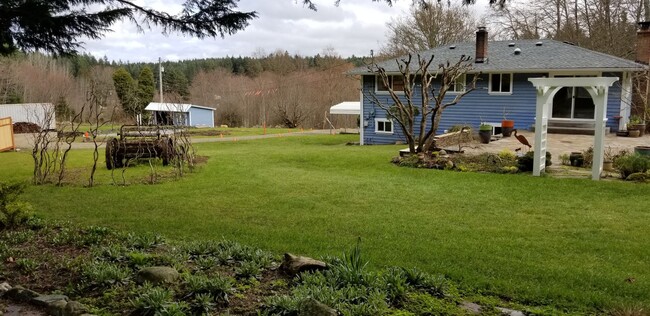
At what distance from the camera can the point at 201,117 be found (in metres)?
39.0

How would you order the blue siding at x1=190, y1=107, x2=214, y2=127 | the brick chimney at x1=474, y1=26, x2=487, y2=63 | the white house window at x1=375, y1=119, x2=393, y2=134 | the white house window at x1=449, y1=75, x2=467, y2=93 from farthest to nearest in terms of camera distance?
the blue siding at x1=190, y1=107, x2=214, y2=127 < the white house window at x1=375, y1=119, x2=393, y2=134 < the white house window at x1=449, y1=75, x2=467, y2=93 < the brick chimney at x1=474, y1=26, x2=487, y2=63

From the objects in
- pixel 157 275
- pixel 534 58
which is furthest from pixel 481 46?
pixel 157 275

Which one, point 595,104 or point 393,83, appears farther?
point 393,83

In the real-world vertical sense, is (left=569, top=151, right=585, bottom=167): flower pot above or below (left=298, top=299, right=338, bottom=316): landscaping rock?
above

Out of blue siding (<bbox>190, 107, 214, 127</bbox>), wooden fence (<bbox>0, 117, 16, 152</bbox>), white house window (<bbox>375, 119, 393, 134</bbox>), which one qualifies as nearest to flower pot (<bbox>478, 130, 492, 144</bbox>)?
white house window (<bbox>375, 119, 393, 134</bbox>)

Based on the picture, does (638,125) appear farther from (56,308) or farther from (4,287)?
(4,287)

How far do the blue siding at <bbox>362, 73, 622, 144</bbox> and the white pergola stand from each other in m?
9.28

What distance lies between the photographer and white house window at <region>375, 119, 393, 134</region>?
75.0 feet

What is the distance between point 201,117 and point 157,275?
36287 mm

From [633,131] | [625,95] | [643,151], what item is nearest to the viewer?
[643,151]

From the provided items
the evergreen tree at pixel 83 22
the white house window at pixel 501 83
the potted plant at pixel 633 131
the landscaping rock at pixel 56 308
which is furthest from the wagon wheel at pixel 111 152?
the potted plant at pixel 633 131

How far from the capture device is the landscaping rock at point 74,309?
3336 mm

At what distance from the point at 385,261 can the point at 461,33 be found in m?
29.5

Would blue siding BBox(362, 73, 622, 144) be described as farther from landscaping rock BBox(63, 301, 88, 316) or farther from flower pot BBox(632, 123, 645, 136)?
landscaping rock BBox(63, 301, 88, 316)
